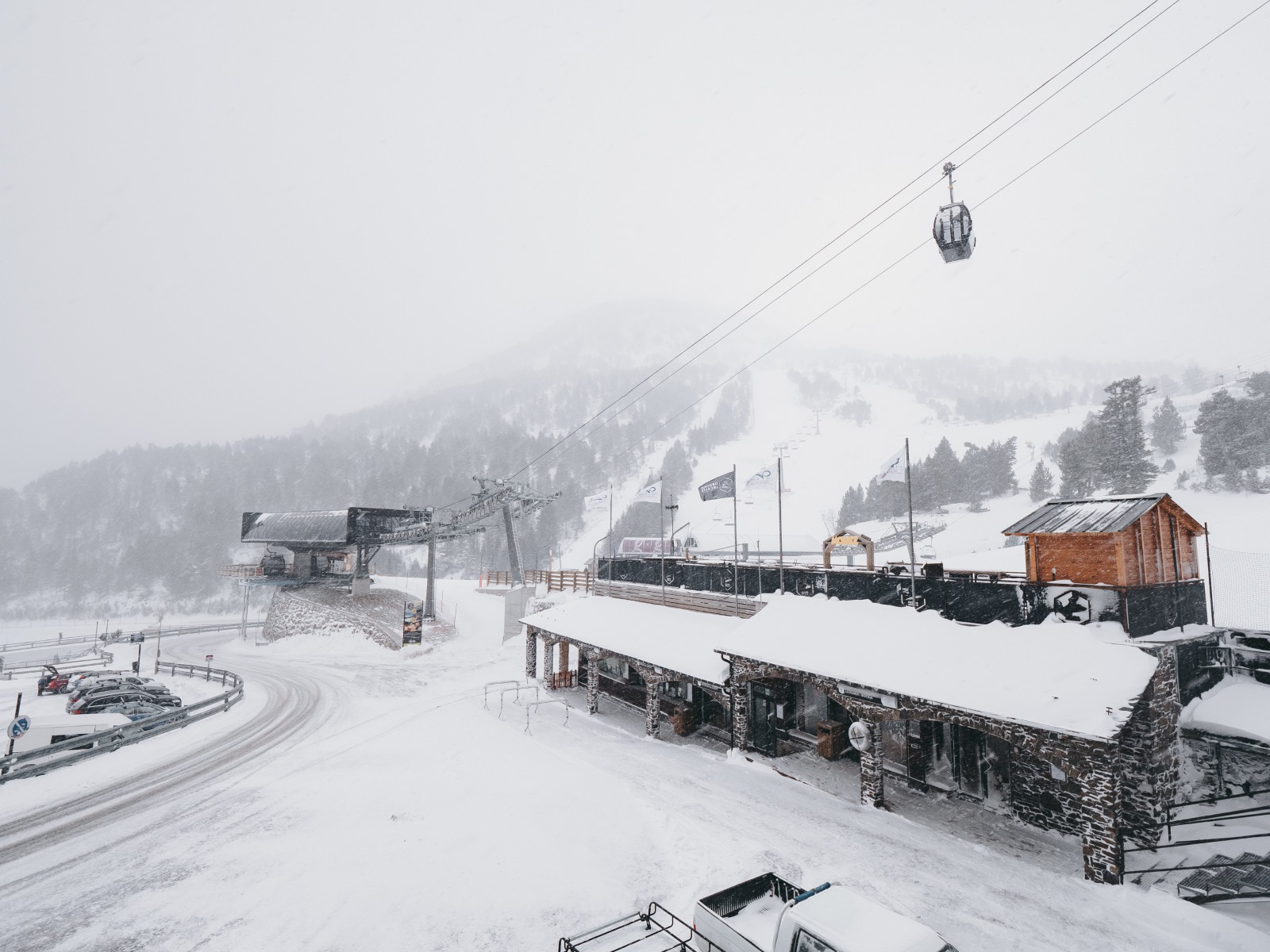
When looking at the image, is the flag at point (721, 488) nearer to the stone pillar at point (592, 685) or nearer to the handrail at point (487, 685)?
the stone pillar at point (592, 685)

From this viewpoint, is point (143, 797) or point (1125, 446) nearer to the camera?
point (143, 797)

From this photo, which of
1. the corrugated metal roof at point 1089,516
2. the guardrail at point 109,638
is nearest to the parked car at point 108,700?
the guardrail at point 109,638

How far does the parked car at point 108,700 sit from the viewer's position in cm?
2661

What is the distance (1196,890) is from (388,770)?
65.0ft

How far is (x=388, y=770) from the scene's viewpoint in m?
18.5

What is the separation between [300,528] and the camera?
51.3 metres

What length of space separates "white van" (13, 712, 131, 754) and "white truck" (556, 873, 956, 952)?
22.6m

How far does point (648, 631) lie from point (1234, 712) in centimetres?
1707

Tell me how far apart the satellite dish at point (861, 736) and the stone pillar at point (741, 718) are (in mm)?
4220

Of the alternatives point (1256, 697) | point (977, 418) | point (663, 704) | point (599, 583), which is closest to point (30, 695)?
point (599, 583)

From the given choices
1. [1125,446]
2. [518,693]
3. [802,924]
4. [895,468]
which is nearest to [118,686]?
[518,693]

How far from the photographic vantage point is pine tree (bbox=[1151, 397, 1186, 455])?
7412cm

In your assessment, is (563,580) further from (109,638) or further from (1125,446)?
(1125,446)

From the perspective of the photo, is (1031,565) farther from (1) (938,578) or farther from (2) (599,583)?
(2) (599,583)
